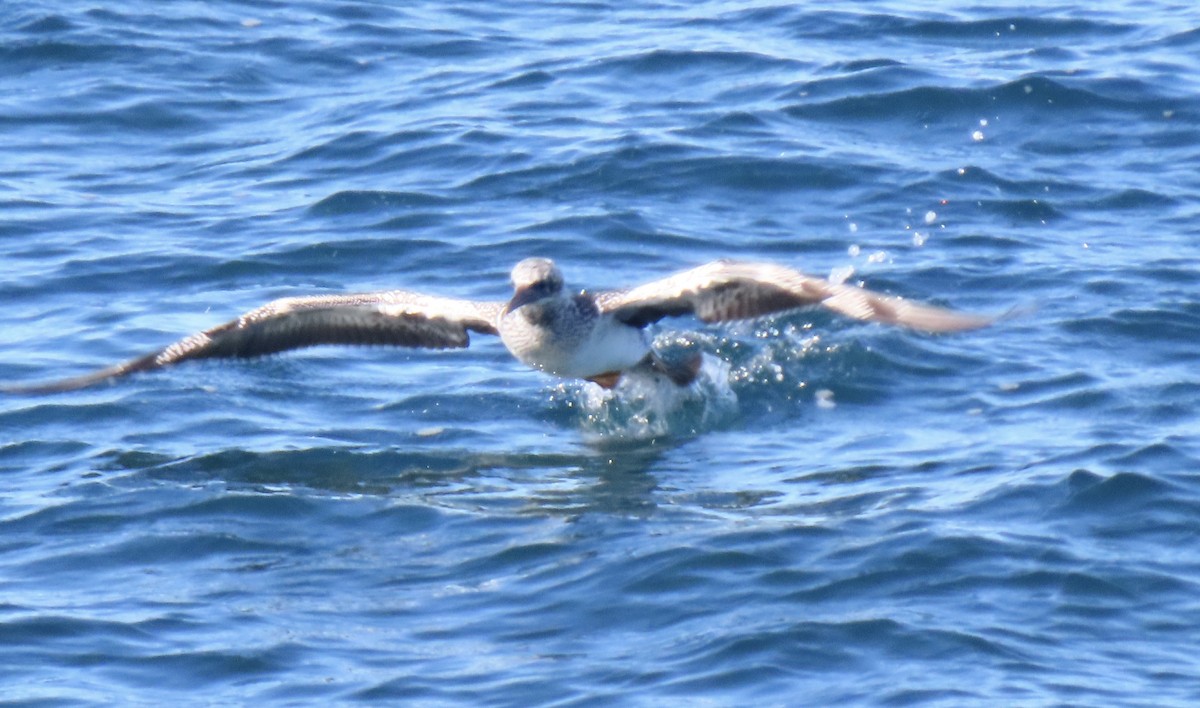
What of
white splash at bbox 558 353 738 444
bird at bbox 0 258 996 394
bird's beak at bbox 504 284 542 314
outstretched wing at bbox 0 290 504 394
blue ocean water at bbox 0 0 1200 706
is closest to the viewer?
blue ocean water at bbox 0 0 1200 706

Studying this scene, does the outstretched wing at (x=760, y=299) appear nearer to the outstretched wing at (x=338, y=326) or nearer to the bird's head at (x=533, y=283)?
the bird's head at (x=533, y=283)

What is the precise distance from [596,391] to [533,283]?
5.65ft

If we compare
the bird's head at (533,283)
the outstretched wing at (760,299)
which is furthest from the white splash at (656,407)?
the bird's head at (533,283)

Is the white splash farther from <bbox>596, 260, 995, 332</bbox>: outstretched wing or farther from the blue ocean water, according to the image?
<bbox>596, 260, 995, 332</bbox>: outstretched wing

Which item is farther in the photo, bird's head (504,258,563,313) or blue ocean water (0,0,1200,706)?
bird's head (504,258,563,313)

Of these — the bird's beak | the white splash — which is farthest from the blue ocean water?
the bird's beak

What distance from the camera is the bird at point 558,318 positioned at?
Result: 9.23 metres

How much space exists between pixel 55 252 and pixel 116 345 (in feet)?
6.79

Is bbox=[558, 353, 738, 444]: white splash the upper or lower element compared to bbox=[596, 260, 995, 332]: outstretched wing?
lower

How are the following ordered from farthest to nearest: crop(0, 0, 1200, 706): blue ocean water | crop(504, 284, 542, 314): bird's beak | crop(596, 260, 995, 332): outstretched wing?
crop(504, 284, 542, 314): bird's beak < crop(596, 260, 995, 332): outstretched wing < crop(0, 0, 1200, 706): blue ocean water

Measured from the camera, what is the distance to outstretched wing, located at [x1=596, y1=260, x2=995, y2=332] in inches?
346

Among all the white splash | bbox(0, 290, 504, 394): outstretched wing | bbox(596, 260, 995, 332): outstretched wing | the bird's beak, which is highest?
the bird's beak

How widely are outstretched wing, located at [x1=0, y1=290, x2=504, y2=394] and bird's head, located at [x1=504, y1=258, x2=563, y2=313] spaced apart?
0.61 m

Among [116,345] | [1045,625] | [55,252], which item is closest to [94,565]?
[116,345]
